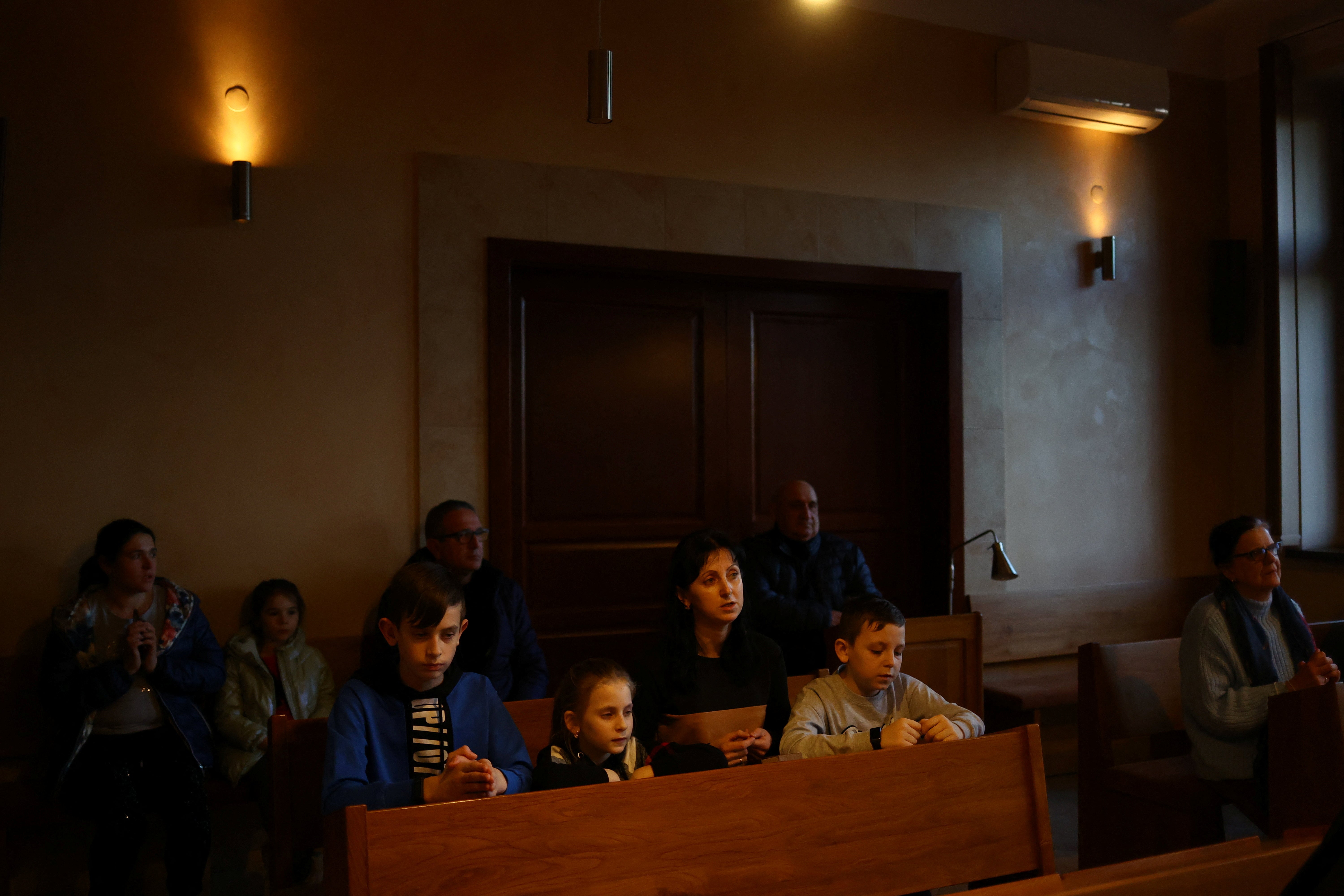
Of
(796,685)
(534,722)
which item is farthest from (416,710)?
(796,685)

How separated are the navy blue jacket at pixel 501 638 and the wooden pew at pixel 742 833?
5.79 feet

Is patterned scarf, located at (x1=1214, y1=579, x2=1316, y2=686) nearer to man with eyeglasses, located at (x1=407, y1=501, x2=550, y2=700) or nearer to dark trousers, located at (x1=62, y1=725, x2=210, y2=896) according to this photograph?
man with eyeglasses, located at (x1=407, y1=501, x2=550, y2=700)

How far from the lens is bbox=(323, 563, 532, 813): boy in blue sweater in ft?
6.32

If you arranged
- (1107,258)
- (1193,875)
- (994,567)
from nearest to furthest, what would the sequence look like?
(1193,875) < (994,567) < (1107,258)

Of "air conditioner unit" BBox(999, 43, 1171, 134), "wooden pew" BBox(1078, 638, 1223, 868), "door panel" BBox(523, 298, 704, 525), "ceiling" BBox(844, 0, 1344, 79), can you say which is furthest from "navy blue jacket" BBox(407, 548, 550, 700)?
"air conditioner unit" BBox(999, 43, 1171, 134)

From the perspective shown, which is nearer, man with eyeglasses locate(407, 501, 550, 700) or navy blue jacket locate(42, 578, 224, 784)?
navy blue jacket locate(42, 578, 224, 784)

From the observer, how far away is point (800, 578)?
379cm

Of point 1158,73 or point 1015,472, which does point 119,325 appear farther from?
point 1158,73

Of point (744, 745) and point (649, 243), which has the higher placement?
point (649, 243)

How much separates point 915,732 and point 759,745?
0.38 meters

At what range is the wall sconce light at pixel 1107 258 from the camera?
4.78 meters

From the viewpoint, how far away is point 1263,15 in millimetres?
4891

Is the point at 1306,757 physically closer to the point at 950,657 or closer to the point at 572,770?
the point at 950,657

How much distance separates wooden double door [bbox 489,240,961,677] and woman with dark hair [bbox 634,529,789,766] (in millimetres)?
1402
